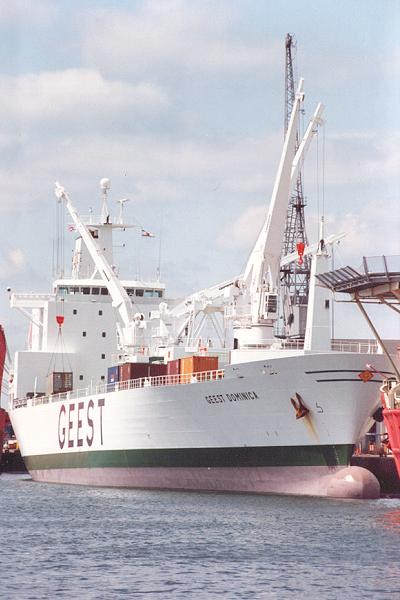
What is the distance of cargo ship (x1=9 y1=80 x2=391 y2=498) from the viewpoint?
144ft

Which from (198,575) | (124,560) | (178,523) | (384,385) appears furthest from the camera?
(384,385)

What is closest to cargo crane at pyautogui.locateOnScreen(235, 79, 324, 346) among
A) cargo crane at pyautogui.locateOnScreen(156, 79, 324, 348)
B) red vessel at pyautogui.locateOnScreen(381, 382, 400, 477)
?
cargo crane at pyautogui.locateOnScreen(156, 79, 324, 348)

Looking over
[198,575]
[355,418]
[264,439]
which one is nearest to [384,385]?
[355,418]

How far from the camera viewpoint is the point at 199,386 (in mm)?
47188

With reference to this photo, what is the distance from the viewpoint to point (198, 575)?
90.2 ft

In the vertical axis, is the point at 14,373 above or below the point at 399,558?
above

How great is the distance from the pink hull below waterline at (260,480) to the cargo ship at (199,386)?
0.05 meters

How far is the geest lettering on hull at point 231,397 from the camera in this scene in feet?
149

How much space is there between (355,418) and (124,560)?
16.0m

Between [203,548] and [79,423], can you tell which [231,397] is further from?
[203,548]

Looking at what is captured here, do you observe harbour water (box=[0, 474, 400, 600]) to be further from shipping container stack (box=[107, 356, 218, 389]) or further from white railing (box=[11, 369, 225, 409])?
shipping container stack (box=[107, 356, 218, 389])

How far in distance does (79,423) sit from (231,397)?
522 inches

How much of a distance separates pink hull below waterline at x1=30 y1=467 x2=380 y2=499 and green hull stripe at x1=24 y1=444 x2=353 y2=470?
208mm

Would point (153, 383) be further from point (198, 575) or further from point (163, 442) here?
point (198, 575)
